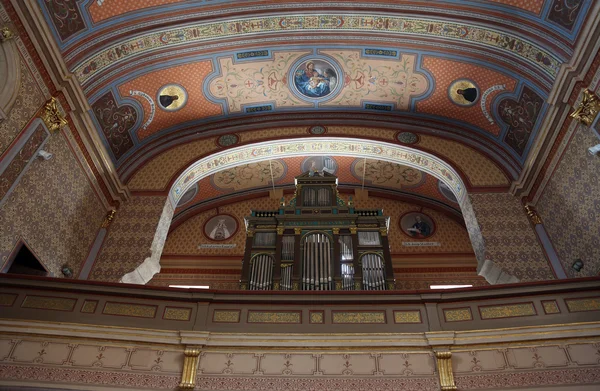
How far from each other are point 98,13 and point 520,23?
8.25 metres

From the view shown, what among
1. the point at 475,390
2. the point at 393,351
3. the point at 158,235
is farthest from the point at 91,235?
the point at 475,390

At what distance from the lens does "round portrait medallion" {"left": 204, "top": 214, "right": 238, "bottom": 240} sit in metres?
13.4

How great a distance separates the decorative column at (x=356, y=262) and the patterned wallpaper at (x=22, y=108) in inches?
253

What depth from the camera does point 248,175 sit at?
540 inches

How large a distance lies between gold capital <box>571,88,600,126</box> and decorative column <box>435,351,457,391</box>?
487 cm

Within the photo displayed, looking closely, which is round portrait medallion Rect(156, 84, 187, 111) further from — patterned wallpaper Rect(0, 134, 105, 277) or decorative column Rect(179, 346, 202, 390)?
decorative column Rect(179, 346, 202, 390)

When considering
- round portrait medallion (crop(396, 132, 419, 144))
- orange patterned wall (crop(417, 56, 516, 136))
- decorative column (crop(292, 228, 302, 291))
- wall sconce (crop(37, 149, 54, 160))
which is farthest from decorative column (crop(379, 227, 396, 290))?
wall sconce (crop(37, 149, 54, 160))

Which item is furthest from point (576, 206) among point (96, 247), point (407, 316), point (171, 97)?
point (96, 247)

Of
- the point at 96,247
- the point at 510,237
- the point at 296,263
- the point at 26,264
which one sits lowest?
the point at 26,264

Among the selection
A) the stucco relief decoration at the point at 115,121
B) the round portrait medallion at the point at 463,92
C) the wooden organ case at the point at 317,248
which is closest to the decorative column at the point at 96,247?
the stucco relief decoration at the point at 115,121

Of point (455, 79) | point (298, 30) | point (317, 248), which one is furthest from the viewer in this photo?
point (455, 79)

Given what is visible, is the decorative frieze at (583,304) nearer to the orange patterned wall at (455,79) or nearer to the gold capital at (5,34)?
the orange patterned wall at (455,79)

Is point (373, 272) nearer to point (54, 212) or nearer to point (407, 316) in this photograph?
point (407, 316)

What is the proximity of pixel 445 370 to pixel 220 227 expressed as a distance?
342 inches
